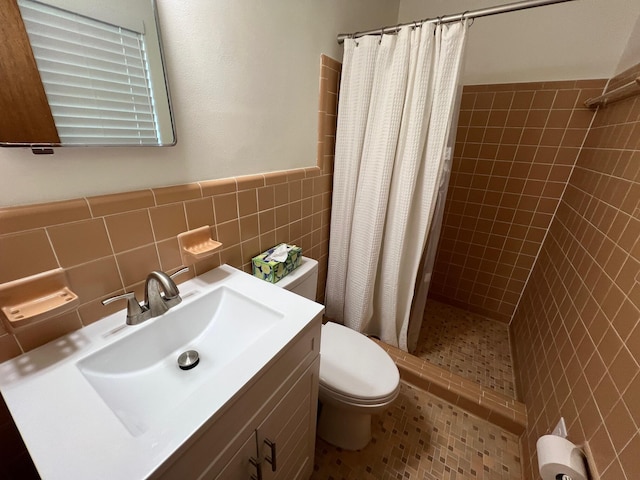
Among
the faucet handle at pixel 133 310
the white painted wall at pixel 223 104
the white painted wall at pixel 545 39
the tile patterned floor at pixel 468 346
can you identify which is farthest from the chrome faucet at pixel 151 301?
the white painted wall at pixel 545 39

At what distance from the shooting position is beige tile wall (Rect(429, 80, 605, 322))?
1.63 m

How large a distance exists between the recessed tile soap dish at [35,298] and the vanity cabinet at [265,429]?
0.44 m

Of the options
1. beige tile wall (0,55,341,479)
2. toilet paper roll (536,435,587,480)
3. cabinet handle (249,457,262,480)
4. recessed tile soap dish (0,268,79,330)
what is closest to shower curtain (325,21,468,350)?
beige tile wall (0,55,341,479)

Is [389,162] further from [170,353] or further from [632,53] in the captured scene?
[632,53]

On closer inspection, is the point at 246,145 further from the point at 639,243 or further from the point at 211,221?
the point at 639,243

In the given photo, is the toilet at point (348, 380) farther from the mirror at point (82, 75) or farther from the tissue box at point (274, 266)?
the mirror at point (82, 75)

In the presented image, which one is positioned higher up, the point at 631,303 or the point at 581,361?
the point at 631,303

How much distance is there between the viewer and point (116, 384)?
2.12 feet

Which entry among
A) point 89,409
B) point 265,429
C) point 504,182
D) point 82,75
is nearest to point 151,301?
point 89,409

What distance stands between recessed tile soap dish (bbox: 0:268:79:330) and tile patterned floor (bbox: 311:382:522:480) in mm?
1142


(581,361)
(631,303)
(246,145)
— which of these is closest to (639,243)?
(631,303)

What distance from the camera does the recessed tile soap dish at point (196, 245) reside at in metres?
0.87

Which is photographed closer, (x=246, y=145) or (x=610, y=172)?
(x=246, y=145)

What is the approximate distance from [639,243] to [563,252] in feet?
2.23
